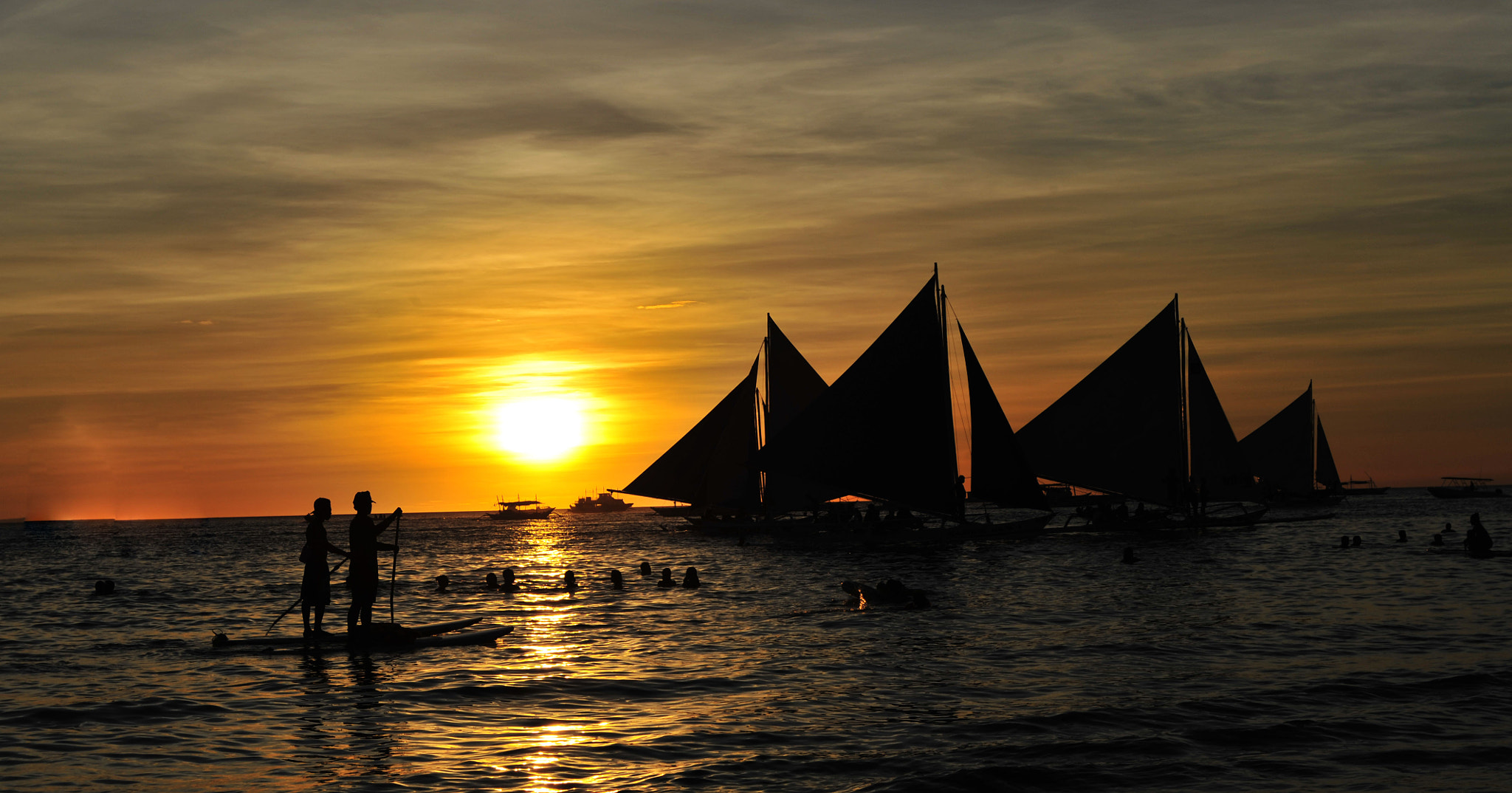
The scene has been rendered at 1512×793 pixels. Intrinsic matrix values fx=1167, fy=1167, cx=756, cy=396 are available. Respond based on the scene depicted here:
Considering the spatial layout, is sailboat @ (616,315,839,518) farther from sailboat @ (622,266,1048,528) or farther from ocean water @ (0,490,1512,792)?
ocean water @ (0,490,1512,792)

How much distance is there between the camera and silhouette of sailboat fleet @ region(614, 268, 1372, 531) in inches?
2261

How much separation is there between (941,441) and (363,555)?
3861 cm

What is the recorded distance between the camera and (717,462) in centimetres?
8656

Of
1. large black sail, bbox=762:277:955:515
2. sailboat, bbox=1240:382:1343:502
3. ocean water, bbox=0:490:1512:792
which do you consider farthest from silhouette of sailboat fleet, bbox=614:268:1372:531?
sailboat, bbox=1240:382:1343:502

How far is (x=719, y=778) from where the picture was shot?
13.5m

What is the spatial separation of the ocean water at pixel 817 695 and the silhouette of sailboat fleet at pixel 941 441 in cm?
1818

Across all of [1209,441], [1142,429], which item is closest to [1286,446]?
[1209,441]

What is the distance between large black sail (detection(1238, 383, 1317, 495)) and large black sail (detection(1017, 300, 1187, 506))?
47.0 meters

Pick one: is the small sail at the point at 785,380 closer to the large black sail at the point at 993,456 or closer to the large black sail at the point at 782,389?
the large black sail at the point at 782,389

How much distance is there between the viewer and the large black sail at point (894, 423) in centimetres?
5722

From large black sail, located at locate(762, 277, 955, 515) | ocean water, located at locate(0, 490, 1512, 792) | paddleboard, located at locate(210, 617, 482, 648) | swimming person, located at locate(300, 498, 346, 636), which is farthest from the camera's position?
large black sail, located at locate(762, 277, 955, 515)

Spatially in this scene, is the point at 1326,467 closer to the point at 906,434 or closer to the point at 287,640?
the point at 906,434

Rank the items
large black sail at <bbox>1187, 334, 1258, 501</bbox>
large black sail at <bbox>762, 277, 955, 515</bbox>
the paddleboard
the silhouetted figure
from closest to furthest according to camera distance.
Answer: the paddleboard
the silhouetted figure
large black sail at <bbox>762, 277, 955, 515</bbox>
large black sail at <bbox>1187, 334, 1258, 501</bbox>

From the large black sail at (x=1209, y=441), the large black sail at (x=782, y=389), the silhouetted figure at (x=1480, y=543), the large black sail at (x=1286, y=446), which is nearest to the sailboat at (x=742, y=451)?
the large black sail at (x=782, y=389)
